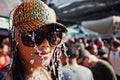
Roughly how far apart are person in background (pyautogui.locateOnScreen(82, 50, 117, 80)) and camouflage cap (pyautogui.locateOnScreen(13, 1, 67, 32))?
10.5 feet

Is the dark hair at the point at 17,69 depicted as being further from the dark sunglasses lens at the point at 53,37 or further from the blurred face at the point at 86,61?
the blurred face at the point at 86,61

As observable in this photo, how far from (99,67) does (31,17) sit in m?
3.44

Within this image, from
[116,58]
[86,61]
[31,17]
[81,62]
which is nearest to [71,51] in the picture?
[81,62]

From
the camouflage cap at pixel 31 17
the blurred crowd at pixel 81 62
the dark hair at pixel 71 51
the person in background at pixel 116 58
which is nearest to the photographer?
the camouflage cap at pixel 31 17

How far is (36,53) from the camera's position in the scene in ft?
5.48

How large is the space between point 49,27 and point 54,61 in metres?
0.20

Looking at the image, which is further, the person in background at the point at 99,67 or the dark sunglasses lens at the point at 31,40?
the person in background at the point at 99,67

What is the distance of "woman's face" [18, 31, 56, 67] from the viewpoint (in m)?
1.68

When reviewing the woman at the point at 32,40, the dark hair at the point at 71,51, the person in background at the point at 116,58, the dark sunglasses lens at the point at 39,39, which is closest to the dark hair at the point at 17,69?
the woman at the point at 32,40

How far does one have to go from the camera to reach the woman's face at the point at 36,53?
1.68 metres

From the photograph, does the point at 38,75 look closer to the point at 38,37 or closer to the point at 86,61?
the point at 38,37

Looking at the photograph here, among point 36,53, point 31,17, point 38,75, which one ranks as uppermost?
point 31,17

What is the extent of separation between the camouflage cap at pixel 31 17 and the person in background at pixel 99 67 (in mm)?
3207

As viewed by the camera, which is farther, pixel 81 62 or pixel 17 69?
pixel 81 62
